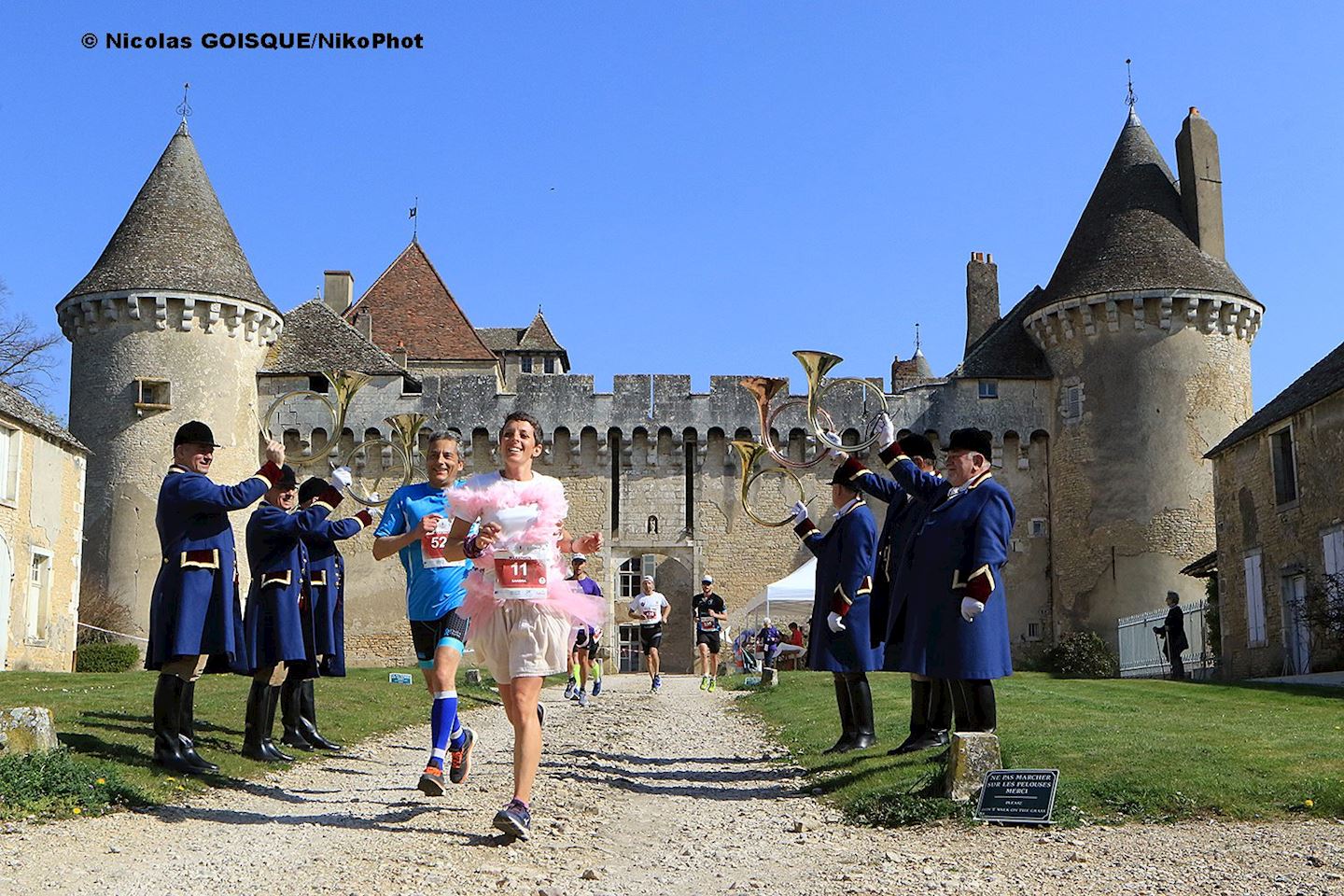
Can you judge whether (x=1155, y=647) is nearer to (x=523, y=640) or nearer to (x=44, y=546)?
(x=44, y=546)

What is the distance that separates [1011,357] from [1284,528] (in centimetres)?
1082

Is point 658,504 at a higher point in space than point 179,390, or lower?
lower

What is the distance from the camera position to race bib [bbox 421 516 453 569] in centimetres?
805

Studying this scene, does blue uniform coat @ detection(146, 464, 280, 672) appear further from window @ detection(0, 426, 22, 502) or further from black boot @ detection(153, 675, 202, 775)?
window @ detection(0, 426, 22, 502)

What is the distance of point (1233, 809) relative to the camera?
23.0 ft

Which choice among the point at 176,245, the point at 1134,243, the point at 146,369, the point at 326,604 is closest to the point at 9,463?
the point at 146,369

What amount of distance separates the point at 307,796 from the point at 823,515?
86.8 feet

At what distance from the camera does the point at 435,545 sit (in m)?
8.13

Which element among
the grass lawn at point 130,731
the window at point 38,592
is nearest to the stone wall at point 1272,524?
the grass lawn at point 130,731

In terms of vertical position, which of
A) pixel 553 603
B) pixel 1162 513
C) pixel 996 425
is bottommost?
pixel 553 603

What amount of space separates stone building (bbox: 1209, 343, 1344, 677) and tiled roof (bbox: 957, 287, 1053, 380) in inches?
261

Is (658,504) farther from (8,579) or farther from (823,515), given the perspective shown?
(8,579)

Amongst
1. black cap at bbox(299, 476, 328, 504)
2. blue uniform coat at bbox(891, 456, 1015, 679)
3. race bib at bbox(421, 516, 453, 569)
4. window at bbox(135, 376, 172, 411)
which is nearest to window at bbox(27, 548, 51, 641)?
window at bbox(135, 376, 172, 411)

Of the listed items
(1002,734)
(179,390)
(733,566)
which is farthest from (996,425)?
(1002,734)
